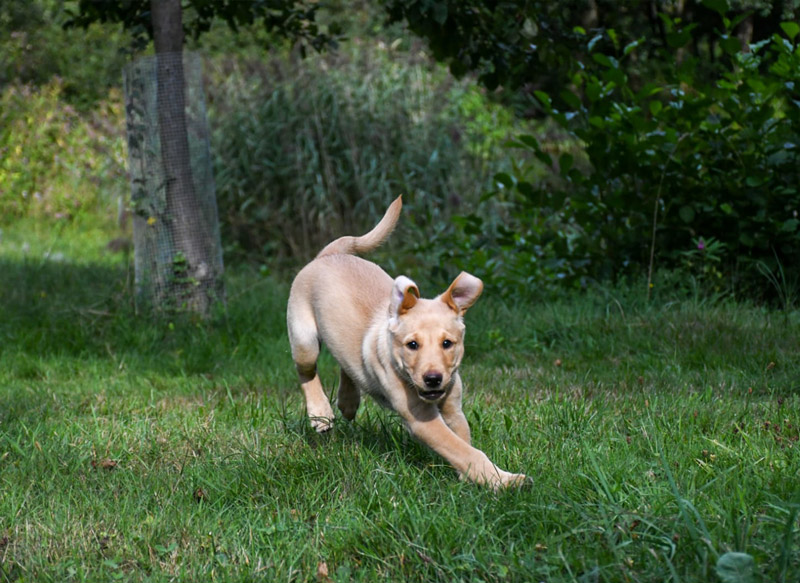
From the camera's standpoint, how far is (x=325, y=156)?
860 centimetres

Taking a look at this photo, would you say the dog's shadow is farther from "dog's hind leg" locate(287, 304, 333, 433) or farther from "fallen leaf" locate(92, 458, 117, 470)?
"fallen leaf" locate(92, 458, 117, 470)

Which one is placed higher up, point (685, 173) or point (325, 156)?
point (685, 173)

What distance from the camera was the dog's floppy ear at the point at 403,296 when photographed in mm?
3061

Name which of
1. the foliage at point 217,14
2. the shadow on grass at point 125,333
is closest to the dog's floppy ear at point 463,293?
the shadow on grass at point 125,333

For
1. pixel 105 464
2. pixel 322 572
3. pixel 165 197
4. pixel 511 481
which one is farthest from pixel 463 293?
pixel 165 197

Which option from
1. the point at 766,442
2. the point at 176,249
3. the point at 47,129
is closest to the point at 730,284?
the point at 766,442

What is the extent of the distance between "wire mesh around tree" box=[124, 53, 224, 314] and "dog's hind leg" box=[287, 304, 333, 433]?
2224mm

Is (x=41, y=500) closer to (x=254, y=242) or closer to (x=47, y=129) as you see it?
(x=254, y=242)

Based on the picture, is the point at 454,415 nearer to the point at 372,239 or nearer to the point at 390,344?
the point at 390,344

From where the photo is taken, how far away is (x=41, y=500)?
3059mm

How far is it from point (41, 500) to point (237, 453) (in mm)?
690

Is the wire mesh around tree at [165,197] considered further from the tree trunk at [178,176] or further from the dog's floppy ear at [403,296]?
the dog's floppy ear at [403,296]

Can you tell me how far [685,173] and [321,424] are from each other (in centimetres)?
310

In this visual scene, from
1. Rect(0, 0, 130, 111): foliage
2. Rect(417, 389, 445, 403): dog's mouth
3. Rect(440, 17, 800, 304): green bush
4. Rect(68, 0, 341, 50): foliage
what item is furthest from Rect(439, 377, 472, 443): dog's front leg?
Rect(0, 0, 130, 111): foliage
